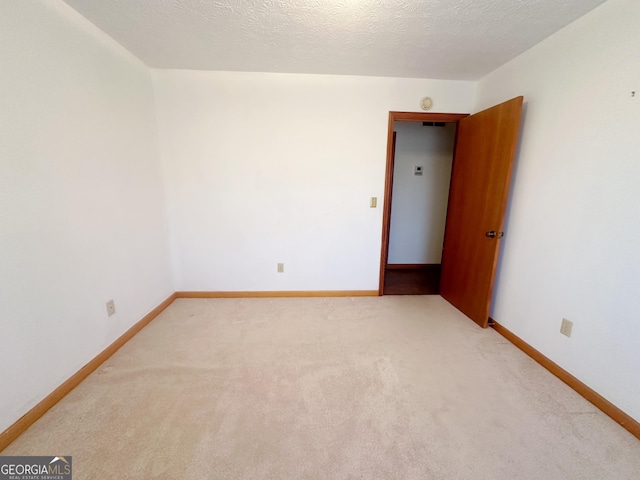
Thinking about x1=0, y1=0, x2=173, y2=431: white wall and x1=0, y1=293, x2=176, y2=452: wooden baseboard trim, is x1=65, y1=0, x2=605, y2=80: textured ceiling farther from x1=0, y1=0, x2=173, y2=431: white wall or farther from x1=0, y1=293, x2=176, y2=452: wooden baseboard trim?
x1=0, y1=293, x2=176, y2=452: wooden baseboard trim

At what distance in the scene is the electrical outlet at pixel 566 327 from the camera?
5.54ft

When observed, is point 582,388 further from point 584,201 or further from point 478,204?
point 478,204

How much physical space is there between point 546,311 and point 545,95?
1606mm

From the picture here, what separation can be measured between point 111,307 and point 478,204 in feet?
10.7

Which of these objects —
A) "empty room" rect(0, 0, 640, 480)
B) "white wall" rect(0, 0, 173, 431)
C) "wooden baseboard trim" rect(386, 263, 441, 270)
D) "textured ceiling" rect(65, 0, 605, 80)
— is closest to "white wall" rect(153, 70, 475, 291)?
"empty room" rect(0, 0, 640, 480)

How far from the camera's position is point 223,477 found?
3.68ft

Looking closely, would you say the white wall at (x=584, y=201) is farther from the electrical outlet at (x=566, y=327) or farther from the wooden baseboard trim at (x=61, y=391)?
the wooden baseboard trim at (x=61, y=391)

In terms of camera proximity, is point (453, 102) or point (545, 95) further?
A: point (453, 102)

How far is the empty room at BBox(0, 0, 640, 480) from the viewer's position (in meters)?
1.29

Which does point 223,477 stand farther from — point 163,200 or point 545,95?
point 545,95

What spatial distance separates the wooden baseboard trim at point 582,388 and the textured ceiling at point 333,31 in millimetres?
2312

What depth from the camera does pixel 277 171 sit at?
2660 millimetres

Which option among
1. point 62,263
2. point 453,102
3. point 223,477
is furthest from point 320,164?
point 223,477

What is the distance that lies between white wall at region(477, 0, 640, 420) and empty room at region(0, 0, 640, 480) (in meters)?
0.01
